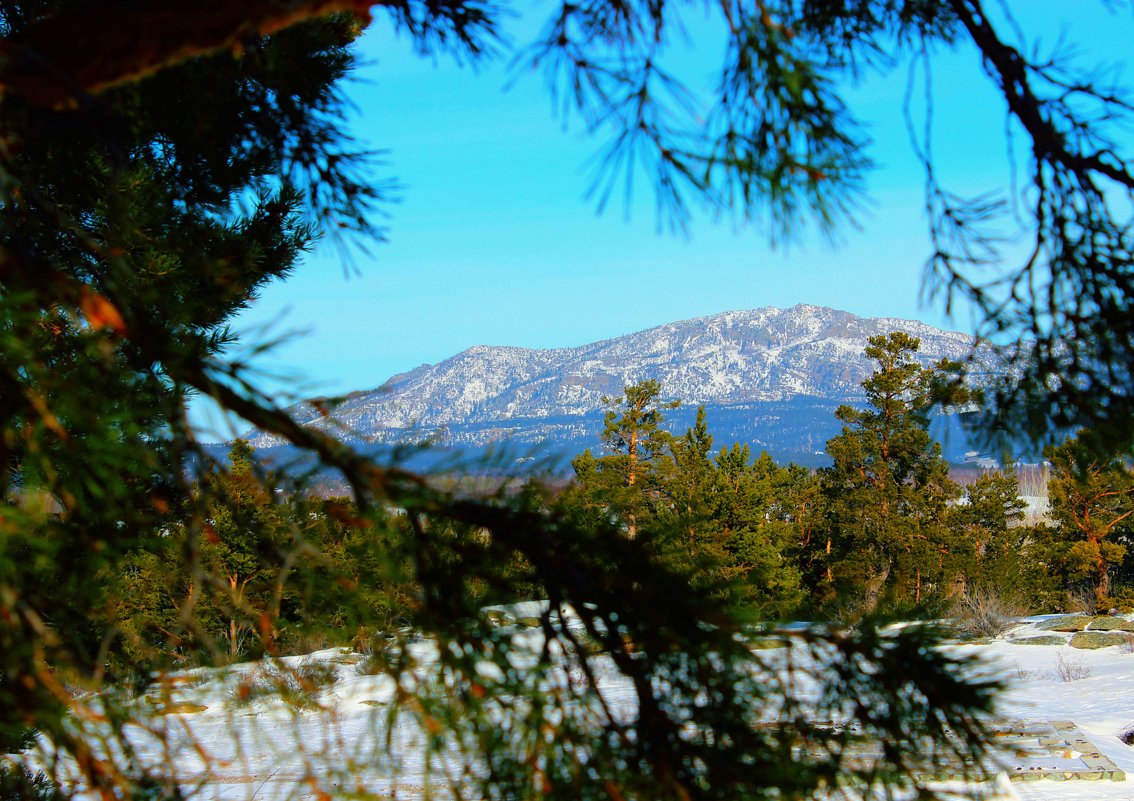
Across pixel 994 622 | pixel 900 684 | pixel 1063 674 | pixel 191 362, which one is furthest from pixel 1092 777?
pixel 994 622

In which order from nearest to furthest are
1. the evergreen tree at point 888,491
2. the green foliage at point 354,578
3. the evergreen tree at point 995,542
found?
the green foliage at point 354,578 < the evergreen tree at point 888,491 < the evergreen tree at point 995,542

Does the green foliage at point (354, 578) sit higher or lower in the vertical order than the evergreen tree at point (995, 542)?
higher

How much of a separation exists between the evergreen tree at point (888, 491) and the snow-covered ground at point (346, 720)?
9.17 m

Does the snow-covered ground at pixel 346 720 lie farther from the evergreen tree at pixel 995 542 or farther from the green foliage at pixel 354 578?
the evergreen tree at pixel 995 542

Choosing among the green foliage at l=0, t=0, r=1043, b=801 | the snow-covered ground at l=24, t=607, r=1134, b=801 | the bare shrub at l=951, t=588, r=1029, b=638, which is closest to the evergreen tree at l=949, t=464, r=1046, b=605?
the bare shrub at l=951, t=588, r=1029, b=638

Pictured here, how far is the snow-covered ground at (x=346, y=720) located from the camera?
3.75 feet

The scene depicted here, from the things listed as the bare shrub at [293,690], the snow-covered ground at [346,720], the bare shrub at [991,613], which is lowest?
the bare shrub at [991,613]

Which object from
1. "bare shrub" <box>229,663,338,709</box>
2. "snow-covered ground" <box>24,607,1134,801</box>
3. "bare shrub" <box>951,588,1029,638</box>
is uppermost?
"bare shrub" <box>229,663,338,709</box>

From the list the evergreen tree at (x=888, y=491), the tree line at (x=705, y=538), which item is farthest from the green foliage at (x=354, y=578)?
the evergreen tree at (x=888, y=491)

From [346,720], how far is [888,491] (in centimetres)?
2221

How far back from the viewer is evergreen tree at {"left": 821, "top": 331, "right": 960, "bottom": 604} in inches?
891

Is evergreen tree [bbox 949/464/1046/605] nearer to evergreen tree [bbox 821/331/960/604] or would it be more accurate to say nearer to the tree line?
the tree line

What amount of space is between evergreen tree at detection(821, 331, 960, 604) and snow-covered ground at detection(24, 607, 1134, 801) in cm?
917

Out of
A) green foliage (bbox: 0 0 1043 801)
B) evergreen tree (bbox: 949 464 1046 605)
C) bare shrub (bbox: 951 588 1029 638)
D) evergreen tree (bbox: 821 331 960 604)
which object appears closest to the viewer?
green foliage (bbox: 0 0 1043 801)
